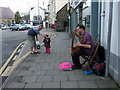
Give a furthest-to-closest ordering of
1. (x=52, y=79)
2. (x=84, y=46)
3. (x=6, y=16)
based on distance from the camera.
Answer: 1. (x=6, y=16)
2. (x=84, y=46)
3. (x=52, y=79)

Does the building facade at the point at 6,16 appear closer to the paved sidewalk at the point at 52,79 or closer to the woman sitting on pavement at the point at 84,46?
the paved sidewalk at the point at 52,79

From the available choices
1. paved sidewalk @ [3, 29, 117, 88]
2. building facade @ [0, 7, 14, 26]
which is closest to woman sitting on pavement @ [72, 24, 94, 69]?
paved sidewalk @ [3, 29, 117, 88]

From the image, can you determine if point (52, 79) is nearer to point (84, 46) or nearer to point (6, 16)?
point (84, 46)

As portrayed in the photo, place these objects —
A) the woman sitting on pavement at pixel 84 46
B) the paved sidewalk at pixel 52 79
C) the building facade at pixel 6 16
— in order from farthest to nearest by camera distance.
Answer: the building facade at pixel 6 16, the woman sitting on pavement at pixel 84 46, the paved sidewalk at pixel 52 79

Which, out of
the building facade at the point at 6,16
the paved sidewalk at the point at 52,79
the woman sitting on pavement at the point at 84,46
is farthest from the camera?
the building facade at the point at 6,16

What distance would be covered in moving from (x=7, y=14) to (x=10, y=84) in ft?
286

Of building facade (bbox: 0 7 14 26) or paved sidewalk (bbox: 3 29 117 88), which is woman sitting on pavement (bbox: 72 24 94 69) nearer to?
paved sidewalk (bbox: 3 29 117 88)

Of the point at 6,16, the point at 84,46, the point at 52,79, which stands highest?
the point at 6,16

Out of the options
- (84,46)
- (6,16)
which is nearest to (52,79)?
(84,46)

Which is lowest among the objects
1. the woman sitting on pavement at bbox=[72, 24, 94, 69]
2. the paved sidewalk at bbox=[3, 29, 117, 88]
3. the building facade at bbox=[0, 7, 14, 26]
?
the paved sidewalk at bbox=[3, 29, 117, 88]

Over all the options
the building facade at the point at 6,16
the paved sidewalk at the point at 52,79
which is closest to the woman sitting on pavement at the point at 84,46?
the paved sidewalk at the point at 52,79

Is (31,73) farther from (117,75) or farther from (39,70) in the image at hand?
(117,75)

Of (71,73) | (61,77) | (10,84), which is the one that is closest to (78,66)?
(71,73)

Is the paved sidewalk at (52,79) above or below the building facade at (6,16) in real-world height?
below
